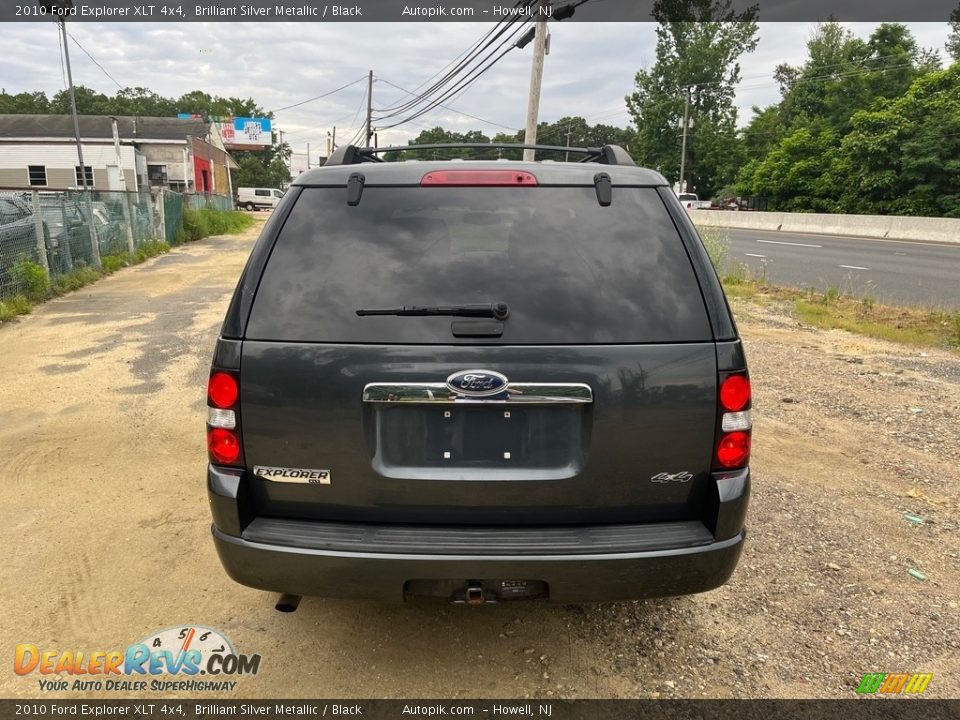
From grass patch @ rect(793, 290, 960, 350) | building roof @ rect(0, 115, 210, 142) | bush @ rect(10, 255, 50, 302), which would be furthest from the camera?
building roof @ rect(0, 115, 210, 142)

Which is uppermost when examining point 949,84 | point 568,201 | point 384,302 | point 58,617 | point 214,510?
point 949,84

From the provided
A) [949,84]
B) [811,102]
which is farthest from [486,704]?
[811,102]

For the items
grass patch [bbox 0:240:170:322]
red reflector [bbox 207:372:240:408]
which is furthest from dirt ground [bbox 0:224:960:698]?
grass patch [bbox 0:240:170:322]

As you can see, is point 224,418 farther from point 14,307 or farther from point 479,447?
point 14,307

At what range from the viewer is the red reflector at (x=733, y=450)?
2.23 meters

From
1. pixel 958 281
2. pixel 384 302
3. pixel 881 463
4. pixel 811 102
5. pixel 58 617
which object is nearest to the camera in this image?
pixel 384 302

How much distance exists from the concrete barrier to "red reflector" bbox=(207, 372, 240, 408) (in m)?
18.8

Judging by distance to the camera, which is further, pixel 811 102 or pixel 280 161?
pixel 280 161

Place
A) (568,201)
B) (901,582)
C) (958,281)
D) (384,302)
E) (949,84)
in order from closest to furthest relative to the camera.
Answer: (384,302) < (568,201) < (901,582) < (958,281) < (949,84)

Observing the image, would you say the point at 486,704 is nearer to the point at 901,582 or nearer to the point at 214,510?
the point at 214,510

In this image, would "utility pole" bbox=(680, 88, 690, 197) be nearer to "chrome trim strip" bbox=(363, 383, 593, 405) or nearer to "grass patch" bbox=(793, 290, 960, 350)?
"grass patch" bbox=(793, 290, 960, 350)

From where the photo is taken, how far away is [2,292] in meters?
9.45

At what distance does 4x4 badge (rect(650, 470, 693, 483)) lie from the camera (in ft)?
7.27

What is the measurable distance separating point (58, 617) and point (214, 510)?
50.8 inches
